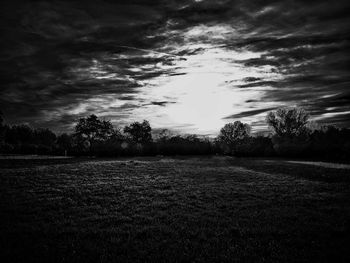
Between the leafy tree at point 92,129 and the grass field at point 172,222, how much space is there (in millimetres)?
93101

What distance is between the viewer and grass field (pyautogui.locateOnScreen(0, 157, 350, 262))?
36.2 ft

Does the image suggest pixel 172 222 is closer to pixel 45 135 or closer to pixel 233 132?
pixel 233 132

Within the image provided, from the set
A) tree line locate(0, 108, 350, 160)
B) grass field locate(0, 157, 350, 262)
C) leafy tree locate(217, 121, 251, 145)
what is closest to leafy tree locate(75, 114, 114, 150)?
tree line locate(0, 108, 350, 160)

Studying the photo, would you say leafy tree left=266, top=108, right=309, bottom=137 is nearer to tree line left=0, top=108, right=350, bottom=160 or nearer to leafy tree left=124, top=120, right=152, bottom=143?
tree line left=0, top=108, right=350, bottom=160

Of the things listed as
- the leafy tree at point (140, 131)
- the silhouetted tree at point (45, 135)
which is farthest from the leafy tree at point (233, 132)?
the silhouetted tree at point (45, 135)

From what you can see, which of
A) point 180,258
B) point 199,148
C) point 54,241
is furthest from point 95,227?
point 199,148

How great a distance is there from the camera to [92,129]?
118375 millimetres

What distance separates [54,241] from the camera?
12.1m

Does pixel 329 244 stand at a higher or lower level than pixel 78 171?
lower

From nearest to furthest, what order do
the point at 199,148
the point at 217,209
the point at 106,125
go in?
the point at 217,209
the point at 199,148
the point at 106,125

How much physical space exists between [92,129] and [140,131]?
84.9 feet

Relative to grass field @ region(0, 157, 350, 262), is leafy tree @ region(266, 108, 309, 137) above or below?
above

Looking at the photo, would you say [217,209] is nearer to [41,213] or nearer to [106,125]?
[41,213]

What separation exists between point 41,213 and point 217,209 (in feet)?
36.4
